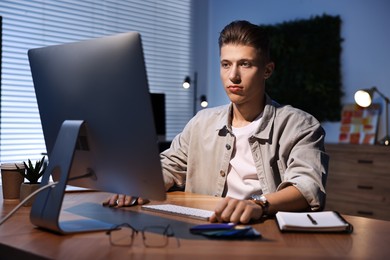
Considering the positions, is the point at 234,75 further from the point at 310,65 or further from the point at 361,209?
the point at 310,65

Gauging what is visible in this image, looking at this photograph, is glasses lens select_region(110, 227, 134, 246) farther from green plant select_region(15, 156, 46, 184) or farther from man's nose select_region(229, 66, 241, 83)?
man's nose select_region(229, 66, 241, 83)

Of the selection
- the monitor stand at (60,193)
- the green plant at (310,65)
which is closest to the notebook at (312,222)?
the monitor stand at (60,193)

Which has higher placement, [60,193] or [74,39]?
[74,39]

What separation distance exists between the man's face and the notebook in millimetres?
576

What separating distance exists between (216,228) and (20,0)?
323cm

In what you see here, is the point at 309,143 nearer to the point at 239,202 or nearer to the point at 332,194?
the point at 239,202

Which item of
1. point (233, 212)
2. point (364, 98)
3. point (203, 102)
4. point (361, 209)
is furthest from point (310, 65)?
point (233, 212)

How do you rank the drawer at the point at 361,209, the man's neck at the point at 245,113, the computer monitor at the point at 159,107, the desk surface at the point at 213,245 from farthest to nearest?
the computer monitor at the point at 159,107, the drawer at the point at 361,209, the man's neck at the point at 245,113, the desk surface at the point at 213,245

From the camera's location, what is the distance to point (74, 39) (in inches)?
163

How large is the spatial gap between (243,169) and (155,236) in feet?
2.42

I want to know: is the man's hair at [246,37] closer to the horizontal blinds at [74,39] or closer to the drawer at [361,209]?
the drawer at [361,209]

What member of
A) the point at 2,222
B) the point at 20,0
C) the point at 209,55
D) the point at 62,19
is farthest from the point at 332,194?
the point at 2,222

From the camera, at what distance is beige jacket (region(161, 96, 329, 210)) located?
61.1 inches

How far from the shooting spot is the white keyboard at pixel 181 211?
1.33 m
